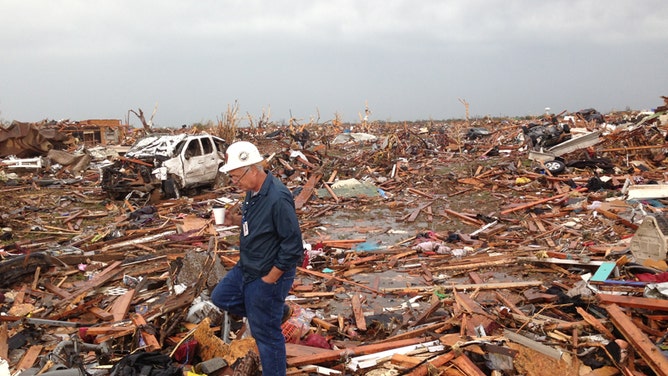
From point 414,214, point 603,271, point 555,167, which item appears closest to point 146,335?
point 603,271

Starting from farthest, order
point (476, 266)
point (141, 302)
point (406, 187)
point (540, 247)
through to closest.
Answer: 1. point (406, 187)
2. point (540, 247)
3. point (476, 266)
4. point (141, 302)

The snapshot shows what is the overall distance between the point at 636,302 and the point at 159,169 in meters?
12.1

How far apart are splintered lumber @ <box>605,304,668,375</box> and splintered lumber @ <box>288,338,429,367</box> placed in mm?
1965

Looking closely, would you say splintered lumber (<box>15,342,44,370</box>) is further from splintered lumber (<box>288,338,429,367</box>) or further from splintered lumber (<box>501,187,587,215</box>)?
splintered lumber (<box>501,187,587,215</box>)

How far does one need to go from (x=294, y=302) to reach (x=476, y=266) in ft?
10.6

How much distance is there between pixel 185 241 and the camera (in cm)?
922

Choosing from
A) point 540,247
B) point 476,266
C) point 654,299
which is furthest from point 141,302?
point 540,247

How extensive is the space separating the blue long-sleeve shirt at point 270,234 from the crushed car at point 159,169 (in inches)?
417

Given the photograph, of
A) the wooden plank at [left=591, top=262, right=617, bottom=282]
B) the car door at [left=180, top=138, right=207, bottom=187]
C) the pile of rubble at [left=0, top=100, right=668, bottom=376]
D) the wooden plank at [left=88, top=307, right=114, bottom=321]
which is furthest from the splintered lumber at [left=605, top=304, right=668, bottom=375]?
the car door at [left=180, top=138, right=207, bottom=187]

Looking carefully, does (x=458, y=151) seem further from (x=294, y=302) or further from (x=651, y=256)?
(x=294, y=302)

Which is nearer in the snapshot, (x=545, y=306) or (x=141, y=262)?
(x=545, y=306)

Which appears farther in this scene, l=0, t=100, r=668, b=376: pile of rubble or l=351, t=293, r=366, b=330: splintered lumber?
l=351, t=293, r=366, b=330: splintered lumber

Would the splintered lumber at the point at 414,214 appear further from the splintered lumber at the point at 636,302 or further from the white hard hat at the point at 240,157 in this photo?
the white hard hat at the point at 240,157

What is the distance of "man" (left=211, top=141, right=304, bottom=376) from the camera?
3.45 meters
